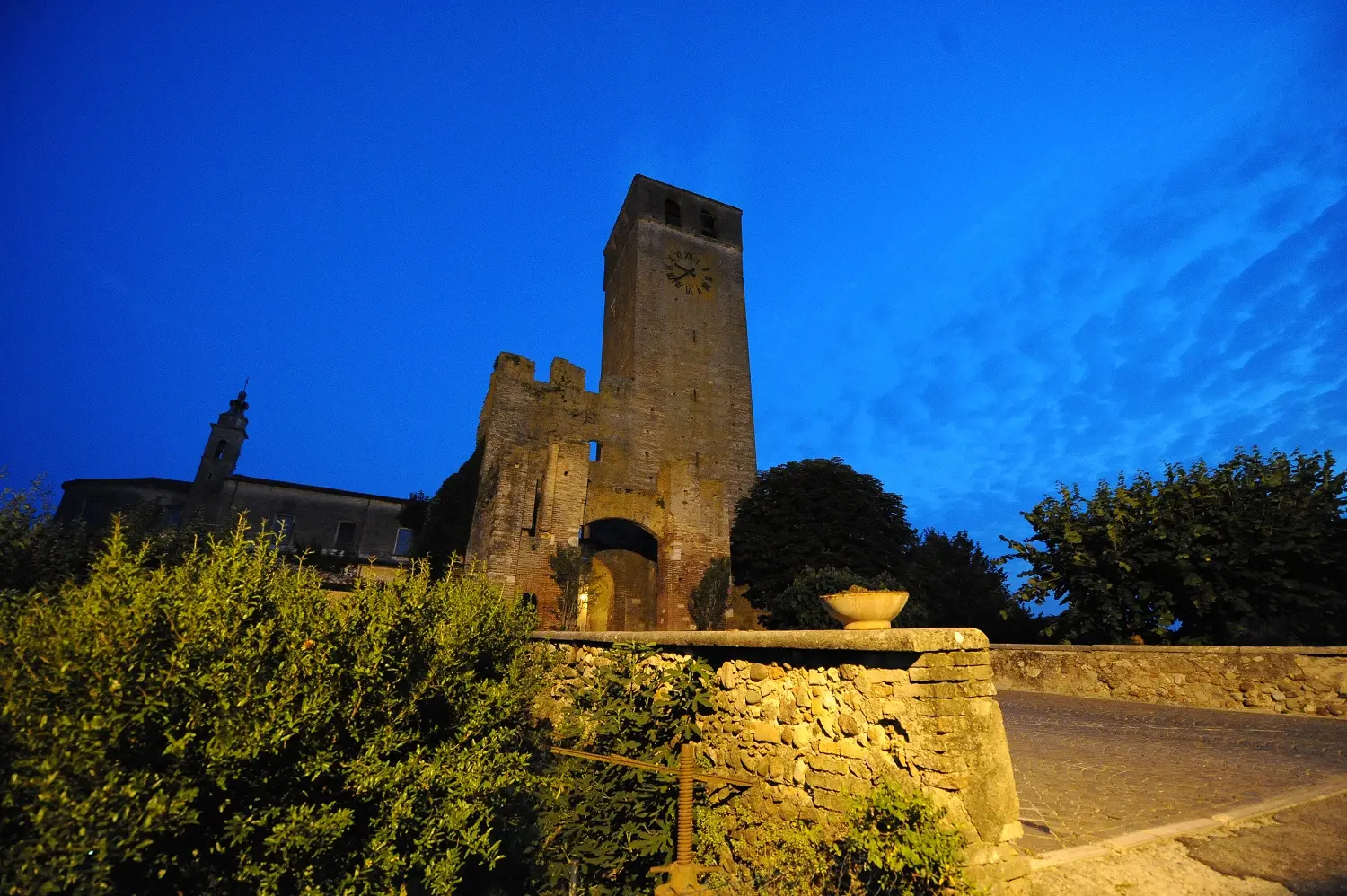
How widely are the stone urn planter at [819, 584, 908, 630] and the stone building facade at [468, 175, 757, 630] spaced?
48.3 ft

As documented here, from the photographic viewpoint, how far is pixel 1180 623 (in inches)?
470

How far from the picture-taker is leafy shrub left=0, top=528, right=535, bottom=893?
1933mm

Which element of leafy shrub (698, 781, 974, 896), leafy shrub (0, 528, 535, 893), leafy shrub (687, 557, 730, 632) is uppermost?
leafy shrub (687, 557, 730, 632)

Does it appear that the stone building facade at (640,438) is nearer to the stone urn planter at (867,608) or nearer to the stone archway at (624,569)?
the stone archway at (624,569)

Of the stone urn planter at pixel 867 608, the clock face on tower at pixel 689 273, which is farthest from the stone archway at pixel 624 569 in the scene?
the stone urn planter at pixel 867 608

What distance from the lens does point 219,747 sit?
7.44 ft

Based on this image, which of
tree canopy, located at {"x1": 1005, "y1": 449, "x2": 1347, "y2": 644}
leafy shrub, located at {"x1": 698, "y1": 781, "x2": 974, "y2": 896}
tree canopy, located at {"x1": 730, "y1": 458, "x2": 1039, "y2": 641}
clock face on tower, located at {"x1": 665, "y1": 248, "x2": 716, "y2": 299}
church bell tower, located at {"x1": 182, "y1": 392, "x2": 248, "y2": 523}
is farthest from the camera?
church bell tower, located at {"x1": 182, "y1": 392, "x2": 248, "y2": 523}

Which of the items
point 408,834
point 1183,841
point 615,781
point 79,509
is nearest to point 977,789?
point 1183,841

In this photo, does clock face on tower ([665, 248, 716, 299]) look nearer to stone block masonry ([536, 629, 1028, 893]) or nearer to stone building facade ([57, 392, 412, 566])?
stone building facade ([57, 392, 412, 566])

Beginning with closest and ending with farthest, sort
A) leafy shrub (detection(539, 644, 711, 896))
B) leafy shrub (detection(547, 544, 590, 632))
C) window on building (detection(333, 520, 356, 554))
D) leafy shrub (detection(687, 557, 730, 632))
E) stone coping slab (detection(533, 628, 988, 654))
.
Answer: stone coping slab (detection(533, 628, 988, 654)) → leafy shrub (detection(539, 644, 711, 896)) → leafy shrub (detection(547, 544, 590, 632)) → leafy shrub (detection(687, 557, 730, 632)) → window on building (detection(333, 520, 356, 554))

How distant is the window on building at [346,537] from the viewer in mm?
33188

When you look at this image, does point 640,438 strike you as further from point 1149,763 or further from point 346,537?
point 346,537

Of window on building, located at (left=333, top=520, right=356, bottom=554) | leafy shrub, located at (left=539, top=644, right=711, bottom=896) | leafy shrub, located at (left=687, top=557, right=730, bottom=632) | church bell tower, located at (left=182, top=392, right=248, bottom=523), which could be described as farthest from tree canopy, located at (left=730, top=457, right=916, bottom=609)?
church bell tower, located at (left=182, top=392, right=248, bottom=523)

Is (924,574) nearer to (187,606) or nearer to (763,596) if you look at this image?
(763,596)
